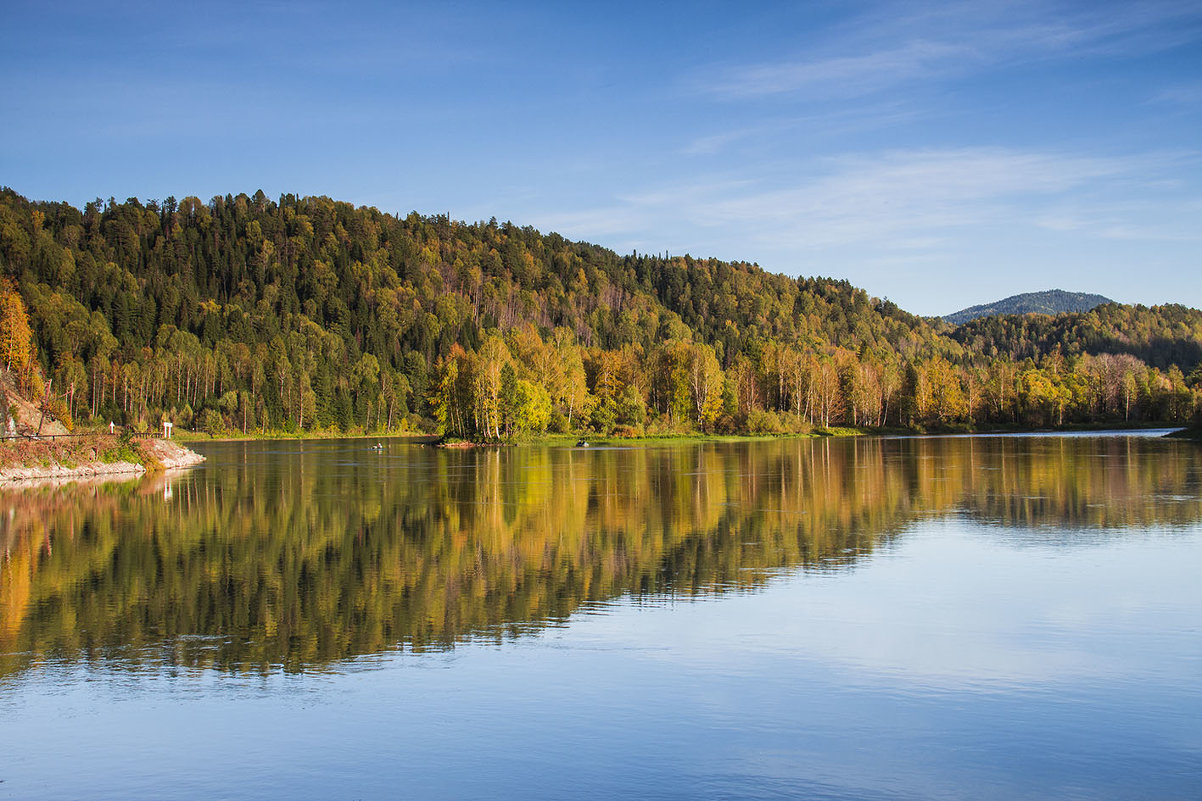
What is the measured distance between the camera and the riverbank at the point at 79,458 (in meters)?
45.5

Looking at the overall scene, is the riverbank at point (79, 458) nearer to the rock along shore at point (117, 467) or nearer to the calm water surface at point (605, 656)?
the rock along shore at point (117, 467)

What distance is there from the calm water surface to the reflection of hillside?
0.42 feet

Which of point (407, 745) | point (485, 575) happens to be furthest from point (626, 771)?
point (485, 575)

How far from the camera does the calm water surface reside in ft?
31.1

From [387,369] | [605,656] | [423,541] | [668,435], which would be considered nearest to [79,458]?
[423,541]

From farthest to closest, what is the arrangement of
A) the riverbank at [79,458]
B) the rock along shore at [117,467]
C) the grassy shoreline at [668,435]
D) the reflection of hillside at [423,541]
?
the grassy shoreline at [668,435] → the riverbank at [79,458] → the rock along shore at [117,467] → the reflection of hillside at [423,541]

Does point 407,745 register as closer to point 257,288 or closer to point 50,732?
point 50,732

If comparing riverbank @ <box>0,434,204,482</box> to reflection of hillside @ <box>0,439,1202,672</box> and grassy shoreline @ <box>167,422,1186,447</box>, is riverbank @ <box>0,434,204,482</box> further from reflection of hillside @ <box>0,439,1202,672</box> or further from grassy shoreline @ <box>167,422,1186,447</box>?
→ grassy shoreline @ <box>167,422,1186,447</box>

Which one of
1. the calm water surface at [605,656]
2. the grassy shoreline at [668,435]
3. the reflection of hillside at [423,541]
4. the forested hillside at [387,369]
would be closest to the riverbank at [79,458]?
the reflection of hillside at [423,541]

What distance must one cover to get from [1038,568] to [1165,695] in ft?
30.1

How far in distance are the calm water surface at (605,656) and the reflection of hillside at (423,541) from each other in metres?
0.13

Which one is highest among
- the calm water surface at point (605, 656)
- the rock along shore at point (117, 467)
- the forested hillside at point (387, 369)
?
the forested hillside at point (387, 369)

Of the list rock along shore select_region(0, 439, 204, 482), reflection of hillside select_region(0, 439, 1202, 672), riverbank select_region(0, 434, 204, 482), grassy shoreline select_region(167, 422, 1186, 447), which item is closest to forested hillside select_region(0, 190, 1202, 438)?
grassy shoreline select_region(167, 422, 1186, 447)

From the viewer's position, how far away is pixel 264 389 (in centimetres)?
13650
